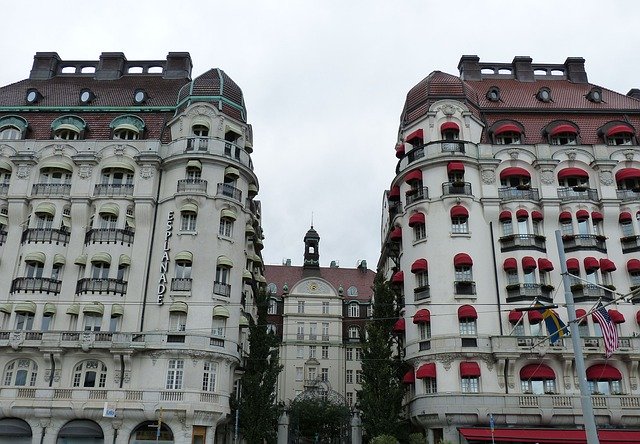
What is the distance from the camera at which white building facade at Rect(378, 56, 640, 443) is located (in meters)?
40.5

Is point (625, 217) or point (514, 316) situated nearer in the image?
point (514, 316)

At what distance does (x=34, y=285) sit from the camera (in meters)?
Answer: 44.3

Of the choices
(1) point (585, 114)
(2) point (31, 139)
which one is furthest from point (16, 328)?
(1) point (585, 114)

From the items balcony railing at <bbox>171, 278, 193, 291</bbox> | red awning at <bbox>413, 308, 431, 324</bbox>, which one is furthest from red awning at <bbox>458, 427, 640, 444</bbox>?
balcony railing at <bbox>171, 278, 193, 291</bbox>

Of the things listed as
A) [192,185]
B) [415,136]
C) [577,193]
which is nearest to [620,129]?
[577,193]

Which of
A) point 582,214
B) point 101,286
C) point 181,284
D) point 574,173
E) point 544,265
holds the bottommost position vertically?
point 101,286

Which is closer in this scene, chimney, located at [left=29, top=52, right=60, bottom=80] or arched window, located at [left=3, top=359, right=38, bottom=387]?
arched window, located at [left=3, top=359, right=38, bottom=387]

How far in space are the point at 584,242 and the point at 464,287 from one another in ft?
34.5

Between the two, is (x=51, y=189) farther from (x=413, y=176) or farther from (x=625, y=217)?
(x=625, y=217)

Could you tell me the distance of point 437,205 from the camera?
4638 centimetres

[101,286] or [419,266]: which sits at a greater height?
[419,266]

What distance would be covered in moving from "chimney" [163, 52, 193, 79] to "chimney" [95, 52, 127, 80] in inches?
186

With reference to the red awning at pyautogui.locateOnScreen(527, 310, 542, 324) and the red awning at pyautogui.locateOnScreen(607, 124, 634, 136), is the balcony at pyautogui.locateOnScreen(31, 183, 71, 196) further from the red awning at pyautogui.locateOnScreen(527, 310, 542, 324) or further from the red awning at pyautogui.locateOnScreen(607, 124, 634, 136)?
the red awning at pyautogui.locateOnScreen(607, 124, 634, 136)

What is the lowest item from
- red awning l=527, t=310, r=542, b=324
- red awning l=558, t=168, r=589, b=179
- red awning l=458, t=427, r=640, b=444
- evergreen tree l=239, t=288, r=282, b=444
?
red awning l=458, t=427, r=640, b=444
